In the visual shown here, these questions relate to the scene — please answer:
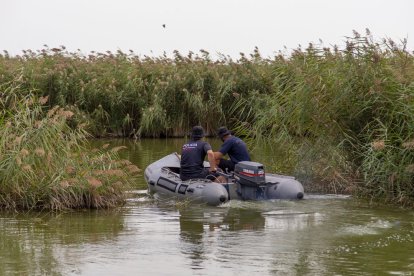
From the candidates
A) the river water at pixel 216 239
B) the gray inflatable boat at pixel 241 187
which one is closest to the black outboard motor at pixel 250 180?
the gray inflatable boat at pixel 241 187

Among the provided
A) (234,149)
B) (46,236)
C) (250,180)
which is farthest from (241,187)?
(46,236)

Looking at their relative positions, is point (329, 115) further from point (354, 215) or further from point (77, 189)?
point (77, 189)

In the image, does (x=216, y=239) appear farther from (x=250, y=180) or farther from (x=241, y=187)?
(x=241, y=187)

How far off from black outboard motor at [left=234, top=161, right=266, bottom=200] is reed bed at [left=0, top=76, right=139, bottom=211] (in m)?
1.78

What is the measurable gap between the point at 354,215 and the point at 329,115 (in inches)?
113

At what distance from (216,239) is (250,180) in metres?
3.29

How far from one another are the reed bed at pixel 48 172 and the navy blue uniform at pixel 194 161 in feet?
5.01

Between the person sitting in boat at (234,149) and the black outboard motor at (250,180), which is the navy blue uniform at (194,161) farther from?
the black outboard motor at (250,180)

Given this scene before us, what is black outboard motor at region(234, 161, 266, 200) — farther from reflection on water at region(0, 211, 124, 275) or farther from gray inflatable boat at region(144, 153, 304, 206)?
reflection on water at region(0, 211, 124, 275)

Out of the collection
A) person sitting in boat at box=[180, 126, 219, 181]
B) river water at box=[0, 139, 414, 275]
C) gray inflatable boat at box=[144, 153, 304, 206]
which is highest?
person sitting in boat at box=[180, 126, 219, 181]

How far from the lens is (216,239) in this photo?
10.9m

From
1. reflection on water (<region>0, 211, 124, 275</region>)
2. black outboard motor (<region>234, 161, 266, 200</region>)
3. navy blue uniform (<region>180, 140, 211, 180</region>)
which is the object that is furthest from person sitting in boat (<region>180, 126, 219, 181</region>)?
reflection on water (<region>0, 211, 124, 275</region>)

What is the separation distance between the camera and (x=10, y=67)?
25.4 metres

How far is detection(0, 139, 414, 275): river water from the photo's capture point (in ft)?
30.2
